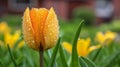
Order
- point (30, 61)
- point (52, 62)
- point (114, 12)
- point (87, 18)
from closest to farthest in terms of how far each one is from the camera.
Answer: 1. point (52, 62)
2. point (30, 61)
3. point (87, 18)
4. point (114, 12)

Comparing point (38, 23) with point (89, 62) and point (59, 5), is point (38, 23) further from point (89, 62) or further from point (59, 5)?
point (59, 5)

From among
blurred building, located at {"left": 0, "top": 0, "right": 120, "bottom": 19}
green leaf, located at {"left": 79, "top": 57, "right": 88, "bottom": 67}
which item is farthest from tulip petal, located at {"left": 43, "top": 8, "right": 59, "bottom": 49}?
blurred building, located at {"left": 0, "top": 0, "right": 120, "bottom": 19}

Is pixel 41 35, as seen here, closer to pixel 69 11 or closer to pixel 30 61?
pixel 30 61

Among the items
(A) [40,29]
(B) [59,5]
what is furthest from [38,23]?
(B) [59,5]

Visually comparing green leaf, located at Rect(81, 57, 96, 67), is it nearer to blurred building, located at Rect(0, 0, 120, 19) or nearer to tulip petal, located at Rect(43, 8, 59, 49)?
tulip petal, located at Rect(43, 8, 59, 49)

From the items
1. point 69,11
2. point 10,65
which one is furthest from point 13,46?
point 69,11

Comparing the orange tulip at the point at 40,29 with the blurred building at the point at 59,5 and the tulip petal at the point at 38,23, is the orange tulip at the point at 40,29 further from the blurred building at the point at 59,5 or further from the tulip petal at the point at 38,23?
the blurred building at the point at 59,5

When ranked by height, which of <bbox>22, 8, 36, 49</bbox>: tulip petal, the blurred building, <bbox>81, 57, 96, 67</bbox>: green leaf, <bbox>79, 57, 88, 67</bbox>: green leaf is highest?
<bbox>22, 8, 36, 49</bbox>: tulip petal
